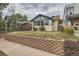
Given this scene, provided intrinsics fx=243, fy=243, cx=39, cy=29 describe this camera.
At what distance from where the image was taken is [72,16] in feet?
10.5

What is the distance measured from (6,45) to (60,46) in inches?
28.6

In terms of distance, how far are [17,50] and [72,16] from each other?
86cm

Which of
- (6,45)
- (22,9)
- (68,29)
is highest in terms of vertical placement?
(22,9)

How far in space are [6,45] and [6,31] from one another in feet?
0.62

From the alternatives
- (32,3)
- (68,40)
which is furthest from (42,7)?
(68,40)

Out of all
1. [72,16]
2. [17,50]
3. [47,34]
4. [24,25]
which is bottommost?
[17,50]

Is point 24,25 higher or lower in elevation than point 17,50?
higher

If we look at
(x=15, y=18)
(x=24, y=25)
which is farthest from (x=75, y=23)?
(x=15, y=18)

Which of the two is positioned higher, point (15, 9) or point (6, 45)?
point (15, 9)

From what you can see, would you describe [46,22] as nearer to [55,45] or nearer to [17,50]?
[55,45]

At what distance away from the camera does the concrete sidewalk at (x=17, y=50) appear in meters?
3.19

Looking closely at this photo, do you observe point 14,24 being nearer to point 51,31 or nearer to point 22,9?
point 22,9

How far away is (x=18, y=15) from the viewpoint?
324 centimetres

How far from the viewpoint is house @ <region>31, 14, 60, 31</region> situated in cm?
320
